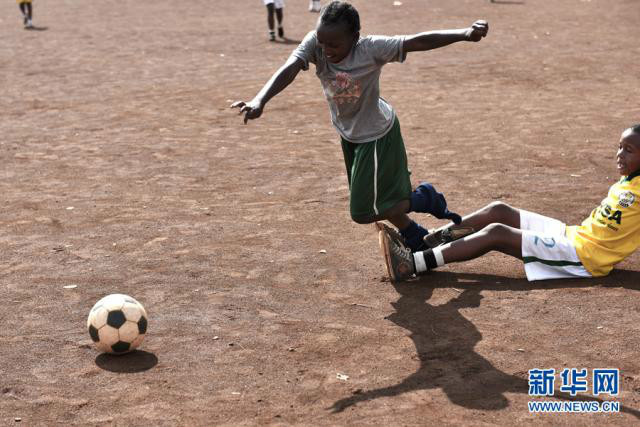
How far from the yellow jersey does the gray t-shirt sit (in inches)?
60.7

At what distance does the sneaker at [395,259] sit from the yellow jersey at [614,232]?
112 centimetres

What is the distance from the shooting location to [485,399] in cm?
475

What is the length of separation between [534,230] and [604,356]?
5.37 feet

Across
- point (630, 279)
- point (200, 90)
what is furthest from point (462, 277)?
point (200, 90)

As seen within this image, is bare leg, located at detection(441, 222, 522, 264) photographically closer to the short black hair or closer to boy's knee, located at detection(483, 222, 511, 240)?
boy's knee, located at detection(483, 222, 511, 240)

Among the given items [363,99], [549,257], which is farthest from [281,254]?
[549,257]

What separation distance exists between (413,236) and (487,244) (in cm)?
60

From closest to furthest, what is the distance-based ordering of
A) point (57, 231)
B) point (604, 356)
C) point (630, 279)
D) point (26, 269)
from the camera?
point (604, 356), point (630, 279), point (26, 269), point (57, 231)

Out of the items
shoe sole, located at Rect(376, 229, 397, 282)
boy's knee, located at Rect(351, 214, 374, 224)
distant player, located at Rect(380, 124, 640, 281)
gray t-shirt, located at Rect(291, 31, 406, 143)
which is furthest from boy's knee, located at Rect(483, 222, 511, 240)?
gray t-shirt, located at Rect(291, 31, 406, 143)

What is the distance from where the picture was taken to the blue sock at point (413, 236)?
6.79m

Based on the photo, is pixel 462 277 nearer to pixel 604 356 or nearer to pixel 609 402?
pixel 604 356

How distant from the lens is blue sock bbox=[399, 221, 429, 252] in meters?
6.79

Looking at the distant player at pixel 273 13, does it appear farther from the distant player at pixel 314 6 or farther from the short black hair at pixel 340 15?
the short black hair at pixel 340 15

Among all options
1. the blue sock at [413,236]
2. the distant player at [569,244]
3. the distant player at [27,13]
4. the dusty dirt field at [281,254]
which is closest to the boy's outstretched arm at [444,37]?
the distant player at [569,244]
